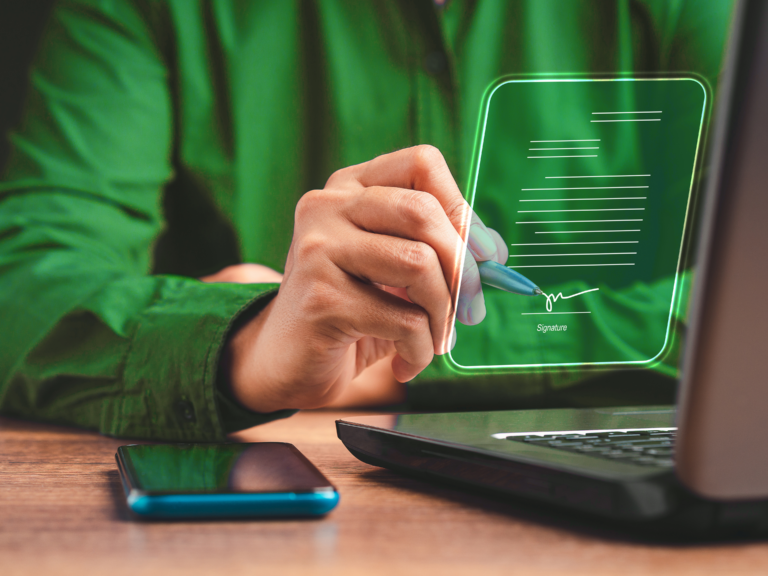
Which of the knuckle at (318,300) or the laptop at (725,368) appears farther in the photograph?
the knuckle at (318,300)

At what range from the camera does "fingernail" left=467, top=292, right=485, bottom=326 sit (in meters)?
0.35

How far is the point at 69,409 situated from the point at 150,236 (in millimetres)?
313

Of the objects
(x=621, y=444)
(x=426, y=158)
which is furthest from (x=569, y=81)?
(x=621, y=444)

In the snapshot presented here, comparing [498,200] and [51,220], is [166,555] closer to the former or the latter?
[498,200]

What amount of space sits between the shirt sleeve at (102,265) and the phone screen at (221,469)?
122 mm

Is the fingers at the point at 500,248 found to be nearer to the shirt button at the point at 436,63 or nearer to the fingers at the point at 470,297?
the fingers at the point at 470,297

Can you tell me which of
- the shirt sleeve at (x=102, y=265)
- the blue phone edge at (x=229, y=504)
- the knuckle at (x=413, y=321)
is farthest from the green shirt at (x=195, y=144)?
the blue phone edge at (x=229, y=504)

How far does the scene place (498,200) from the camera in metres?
0.34

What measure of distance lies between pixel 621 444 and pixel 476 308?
118mm

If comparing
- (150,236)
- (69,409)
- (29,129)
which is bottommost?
(69,409)

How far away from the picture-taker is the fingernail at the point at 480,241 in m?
0.34

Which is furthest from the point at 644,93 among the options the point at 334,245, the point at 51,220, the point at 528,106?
the point at 51,220

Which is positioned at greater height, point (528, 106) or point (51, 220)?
point (528, 106)

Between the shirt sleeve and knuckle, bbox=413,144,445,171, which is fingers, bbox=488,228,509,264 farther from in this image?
the shirt sleeve
